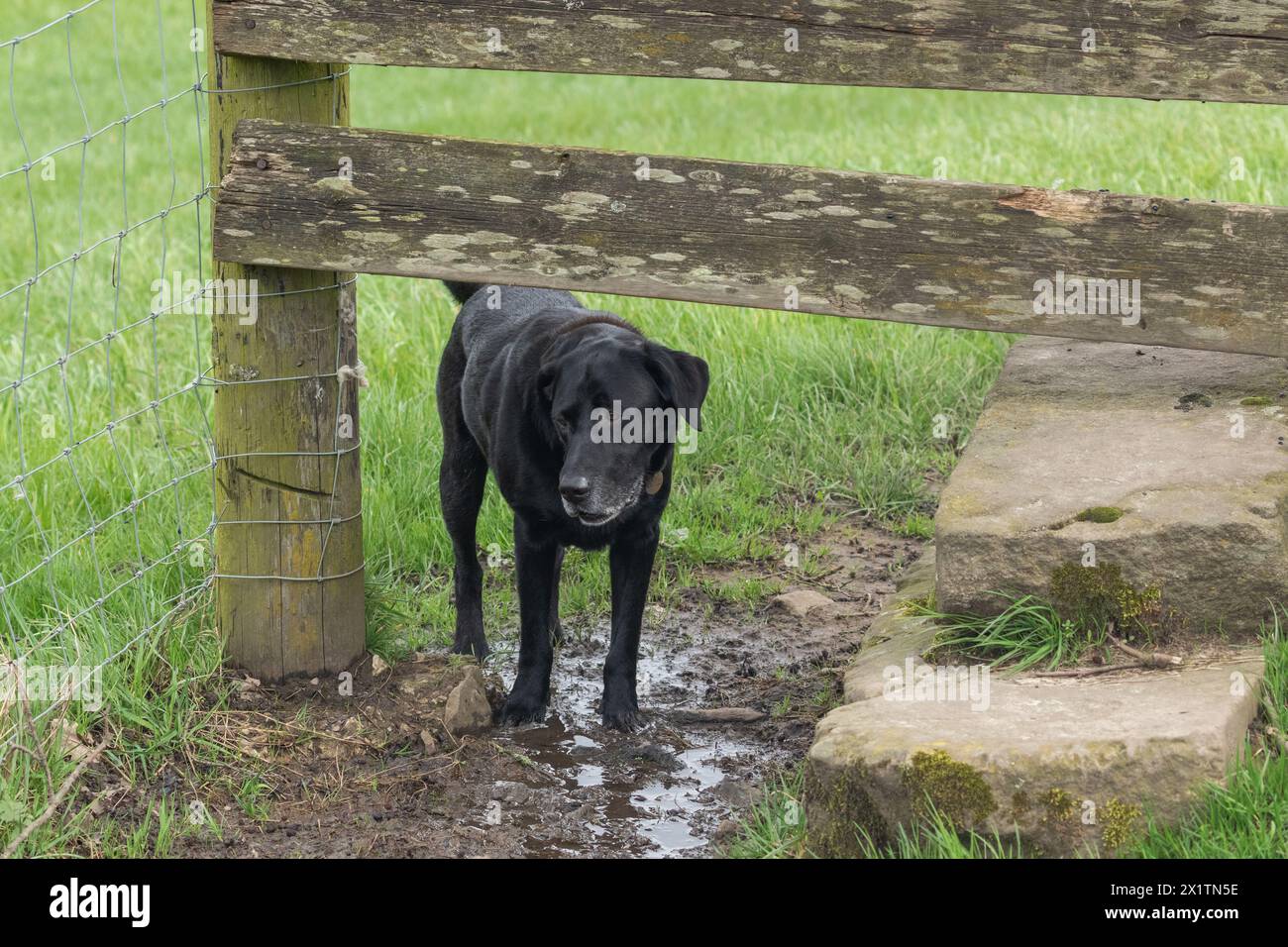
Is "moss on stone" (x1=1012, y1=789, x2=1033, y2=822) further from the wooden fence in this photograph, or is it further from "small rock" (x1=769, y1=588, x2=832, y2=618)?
"small rock" (x1=769, y1=588, x2=832, y2=618)

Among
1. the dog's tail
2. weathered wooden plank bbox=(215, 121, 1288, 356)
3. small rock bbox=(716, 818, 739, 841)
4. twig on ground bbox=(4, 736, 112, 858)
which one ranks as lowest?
small rock bbox=(716, 818, 739, 841)

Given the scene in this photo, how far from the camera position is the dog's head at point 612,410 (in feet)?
12.5

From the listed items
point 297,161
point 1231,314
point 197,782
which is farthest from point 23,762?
point 1231,314

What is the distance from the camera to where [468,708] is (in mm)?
4012

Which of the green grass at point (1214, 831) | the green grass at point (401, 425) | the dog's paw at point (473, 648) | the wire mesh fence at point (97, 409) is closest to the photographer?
the green grass at point (1214, 831)

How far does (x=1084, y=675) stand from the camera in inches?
132

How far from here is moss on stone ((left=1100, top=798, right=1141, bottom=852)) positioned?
287 cm

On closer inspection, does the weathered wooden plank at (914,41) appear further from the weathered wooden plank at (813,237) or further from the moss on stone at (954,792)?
the moss on stone at (954,792)

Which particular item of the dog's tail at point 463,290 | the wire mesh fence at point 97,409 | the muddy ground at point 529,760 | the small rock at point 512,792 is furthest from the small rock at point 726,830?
the dog's tail at point 463,290

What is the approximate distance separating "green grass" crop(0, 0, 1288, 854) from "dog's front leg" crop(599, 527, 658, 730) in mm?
708

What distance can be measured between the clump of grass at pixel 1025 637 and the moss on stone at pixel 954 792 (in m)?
0.58

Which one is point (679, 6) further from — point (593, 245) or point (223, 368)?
point (223, 368)

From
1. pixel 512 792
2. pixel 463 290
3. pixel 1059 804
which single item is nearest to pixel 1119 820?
pixel 1059 804

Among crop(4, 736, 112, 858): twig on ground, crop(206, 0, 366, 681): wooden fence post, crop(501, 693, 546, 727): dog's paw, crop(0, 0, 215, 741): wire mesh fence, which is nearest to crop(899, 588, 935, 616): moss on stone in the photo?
crop(501, 693, 546, 727): dog's paw
